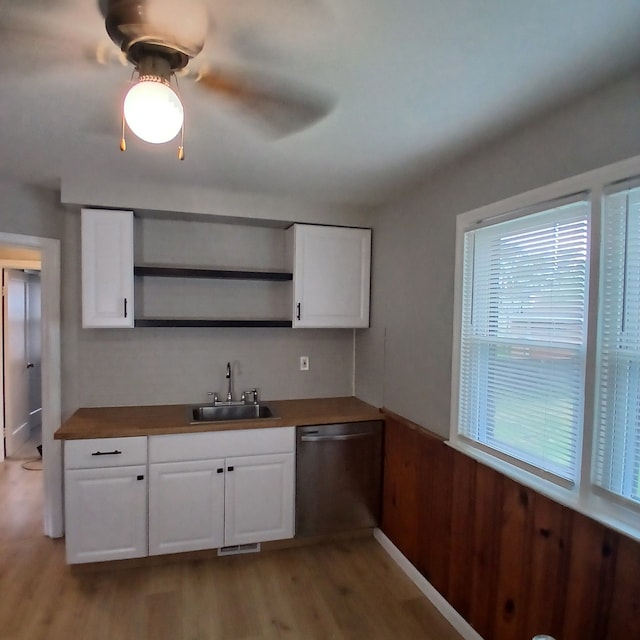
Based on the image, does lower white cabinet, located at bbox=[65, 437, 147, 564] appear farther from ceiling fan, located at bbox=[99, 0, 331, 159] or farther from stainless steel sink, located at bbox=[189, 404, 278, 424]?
ceiling fan, located at bbox=[99, 0, 331, 159]

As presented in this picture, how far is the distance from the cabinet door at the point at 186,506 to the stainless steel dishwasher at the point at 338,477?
52cm

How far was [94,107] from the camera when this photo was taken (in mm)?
1681

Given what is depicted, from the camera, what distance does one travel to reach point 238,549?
2.84 metres

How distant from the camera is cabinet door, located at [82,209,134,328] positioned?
8.91 feet

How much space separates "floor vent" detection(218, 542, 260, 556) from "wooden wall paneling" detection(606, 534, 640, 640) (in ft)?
6.69

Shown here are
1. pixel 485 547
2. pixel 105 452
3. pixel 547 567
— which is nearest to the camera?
pixel 547 567

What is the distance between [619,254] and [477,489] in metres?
1.22

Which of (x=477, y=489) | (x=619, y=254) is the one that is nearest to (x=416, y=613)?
(x=477, y=489)

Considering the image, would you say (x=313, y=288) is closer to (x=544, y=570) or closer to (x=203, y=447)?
(x=203, y=447)

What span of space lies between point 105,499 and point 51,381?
0.90m

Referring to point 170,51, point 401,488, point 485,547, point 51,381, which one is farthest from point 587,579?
point 51,381

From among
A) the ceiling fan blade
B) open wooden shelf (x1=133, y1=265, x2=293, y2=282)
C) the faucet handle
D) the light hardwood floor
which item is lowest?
the light hardwood floor

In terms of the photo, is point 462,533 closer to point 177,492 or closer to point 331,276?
point 177,492

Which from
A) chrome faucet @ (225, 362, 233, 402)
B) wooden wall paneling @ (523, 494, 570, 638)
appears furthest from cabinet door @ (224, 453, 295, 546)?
wooden wall paneling @ (523, 494, 570, 638)
